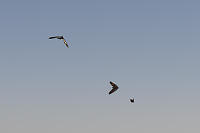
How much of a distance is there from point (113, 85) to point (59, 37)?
15447mm

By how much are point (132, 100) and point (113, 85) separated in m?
6.84

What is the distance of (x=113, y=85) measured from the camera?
6956cm

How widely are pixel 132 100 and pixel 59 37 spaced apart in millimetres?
21996

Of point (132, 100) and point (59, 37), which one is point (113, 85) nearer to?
point (132, 100)

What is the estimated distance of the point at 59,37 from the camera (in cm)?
6612

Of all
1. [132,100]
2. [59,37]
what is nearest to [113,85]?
[132,100]

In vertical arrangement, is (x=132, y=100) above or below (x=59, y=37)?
below

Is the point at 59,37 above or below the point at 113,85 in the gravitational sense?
above

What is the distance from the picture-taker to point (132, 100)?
2884 inches

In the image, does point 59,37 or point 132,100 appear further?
point 132,100
